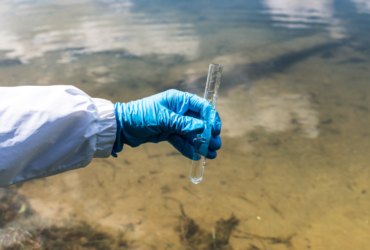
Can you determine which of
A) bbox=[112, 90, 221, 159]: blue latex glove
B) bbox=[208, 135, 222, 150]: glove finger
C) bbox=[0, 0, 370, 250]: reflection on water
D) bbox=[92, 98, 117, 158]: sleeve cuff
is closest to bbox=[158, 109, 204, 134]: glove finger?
bbox=[112, 90, 221, 159]: blue latex glove

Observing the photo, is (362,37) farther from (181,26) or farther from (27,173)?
(27,173)

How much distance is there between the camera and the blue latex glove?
4.85ft

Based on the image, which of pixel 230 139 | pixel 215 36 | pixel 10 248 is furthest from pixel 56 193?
pixel 215 36

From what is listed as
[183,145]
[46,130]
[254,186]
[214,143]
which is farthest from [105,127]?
[254,186]

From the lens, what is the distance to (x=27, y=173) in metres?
1.23

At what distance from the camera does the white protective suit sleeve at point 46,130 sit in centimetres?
112

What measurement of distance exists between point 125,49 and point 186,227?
375 cm

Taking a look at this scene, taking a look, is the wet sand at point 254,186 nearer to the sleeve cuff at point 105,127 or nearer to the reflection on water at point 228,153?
the reflection on water at point 228,153

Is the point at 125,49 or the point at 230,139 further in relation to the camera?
the point at 125,49

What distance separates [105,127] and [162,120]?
318 millimetres

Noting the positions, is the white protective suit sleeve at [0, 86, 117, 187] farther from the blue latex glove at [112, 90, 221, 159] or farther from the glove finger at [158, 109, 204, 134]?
the glove finger at [158, 109, 204, 134]

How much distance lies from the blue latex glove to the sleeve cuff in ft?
0.34

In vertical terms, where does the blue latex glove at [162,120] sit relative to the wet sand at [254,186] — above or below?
above

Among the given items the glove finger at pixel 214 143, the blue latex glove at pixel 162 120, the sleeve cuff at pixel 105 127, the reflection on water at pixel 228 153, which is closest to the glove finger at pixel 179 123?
the blue latex glove at pixel 162 120
